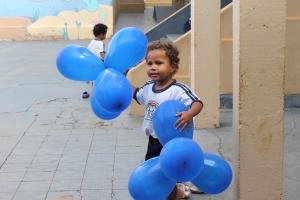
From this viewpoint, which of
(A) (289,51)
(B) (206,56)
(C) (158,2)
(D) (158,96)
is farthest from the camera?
(C) (158,2)

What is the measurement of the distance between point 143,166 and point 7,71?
30.5ft

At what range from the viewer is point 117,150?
6.30 meters

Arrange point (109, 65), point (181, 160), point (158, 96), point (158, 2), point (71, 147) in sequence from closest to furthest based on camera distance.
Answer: point (181, 160) → point (109, 65) → point (158, 96) → point (71, 147) → point (158, 2)

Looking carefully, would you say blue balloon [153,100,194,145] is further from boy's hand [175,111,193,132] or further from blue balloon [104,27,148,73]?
blue balloon [104,27,148,73]

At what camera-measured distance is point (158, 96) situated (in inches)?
152

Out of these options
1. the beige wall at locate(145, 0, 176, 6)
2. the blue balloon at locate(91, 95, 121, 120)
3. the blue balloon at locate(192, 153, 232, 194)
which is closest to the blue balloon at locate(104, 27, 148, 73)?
the blue balloon at locate(91, 95, 121, 120)

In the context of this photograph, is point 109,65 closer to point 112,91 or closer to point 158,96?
point 112,91

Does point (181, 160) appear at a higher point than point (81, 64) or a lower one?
lower

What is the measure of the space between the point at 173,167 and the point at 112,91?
622 mm

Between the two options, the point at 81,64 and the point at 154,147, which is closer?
the point at 81,64

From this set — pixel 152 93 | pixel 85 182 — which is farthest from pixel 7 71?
pixel 152 93

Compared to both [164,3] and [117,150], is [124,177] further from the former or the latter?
[164,3]

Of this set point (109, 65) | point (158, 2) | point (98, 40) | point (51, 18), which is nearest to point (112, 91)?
point (109, 65)

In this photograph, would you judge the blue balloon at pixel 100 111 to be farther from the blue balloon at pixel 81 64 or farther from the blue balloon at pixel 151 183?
the blue balloon at pixel 151 183
